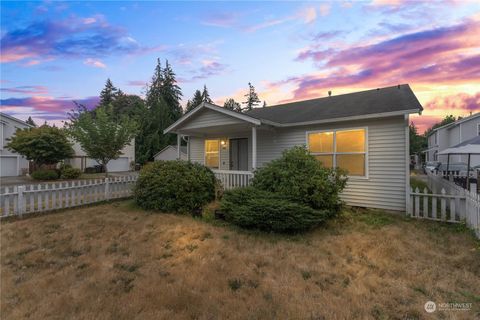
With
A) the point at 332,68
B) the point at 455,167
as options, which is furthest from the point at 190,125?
the point at 455,167

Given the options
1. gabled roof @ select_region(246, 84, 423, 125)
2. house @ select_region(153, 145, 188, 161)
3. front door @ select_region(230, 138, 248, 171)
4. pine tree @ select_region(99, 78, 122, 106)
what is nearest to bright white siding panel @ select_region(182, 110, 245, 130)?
gabled roof @ select_region(246, 84, 423, 125)

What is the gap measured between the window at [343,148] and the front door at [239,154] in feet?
11.5

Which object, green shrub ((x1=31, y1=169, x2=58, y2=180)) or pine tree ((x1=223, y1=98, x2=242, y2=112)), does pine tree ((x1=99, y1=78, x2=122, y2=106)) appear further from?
green shrub ((x1=31, y1=169, x2=58, y2=180))

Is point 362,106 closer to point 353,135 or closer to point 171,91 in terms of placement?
point 353,135

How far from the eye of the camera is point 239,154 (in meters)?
12.0

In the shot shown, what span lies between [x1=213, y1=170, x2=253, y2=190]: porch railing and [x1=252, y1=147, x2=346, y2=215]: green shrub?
6.30ft

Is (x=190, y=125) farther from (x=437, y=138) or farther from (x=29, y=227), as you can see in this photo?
(x=437, y=138)

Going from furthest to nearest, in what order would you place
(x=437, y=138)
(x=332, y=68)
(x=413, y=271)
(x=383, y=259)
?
(x=437, y=138) → (x=332, y=68) → (x=383, y=259) → (x=413, y=271)

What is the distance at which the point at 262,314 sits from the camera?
2885 millimetres

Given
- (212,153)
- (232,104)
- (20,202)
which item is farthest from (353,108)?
(232,104)

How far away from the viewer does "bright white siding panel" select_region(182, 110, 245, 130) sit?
9383 millimetres

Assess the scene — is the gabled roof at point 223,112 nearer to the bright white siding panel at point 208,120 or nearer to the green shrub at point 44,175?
the bright white siding panel at point 208,120

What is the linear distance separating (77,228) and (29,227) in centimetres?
116

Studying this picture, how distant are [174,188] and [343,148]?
5.66m
